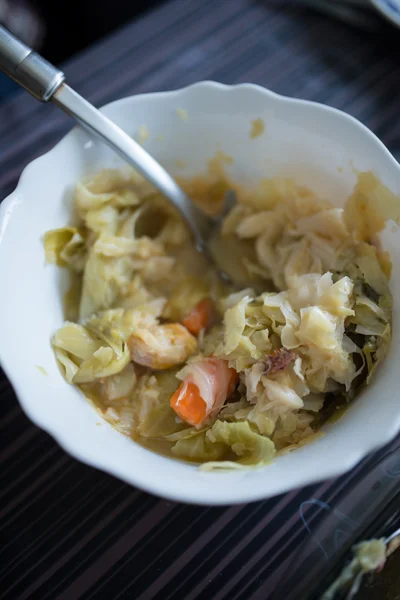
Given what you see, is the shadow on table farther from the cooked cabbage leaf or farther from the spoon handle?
the cooked cabbage leaf

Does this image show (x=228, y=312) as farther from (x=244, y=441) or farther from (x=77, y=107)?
(x=77, y=107)

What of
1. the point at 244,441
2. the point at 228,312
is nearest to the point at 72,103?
the point at 228,312

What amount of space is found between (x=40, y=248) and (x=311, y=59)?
97 centimetres

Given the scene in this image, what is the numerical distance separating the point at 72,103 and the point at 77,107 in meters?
0.01

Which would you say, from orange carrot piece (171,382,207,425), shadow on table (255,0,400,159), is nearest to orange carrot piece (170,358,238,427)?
orange carrot piece (171,382,207,425)

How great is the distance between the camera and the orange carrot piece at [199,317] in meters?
1.25

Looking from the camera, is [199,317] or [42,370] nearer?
[42,370]

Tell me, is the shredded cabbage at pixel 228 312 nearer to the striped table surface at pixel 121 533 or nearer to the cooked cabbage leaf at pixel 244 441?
the cooked cabbage leaf at pixel 244 441

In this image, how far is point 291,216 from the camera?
4.22 feet

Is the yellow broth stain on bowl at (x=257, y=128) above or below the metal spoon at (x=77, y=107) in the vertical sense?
below

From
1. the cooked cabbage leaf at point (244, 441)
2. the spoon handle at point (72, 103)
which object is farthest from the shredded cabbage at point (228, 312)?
the spoon handle at point (72, 103)

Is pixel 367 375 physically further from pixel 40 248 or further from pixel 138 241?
pixel 40 248

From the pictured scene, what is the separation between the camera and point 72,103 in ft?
3.63

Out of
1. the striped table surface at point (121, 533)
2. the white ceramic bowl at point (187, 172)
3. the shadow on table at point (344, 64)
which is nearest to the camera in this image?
the white ceramic bowl at point (187, 172)
